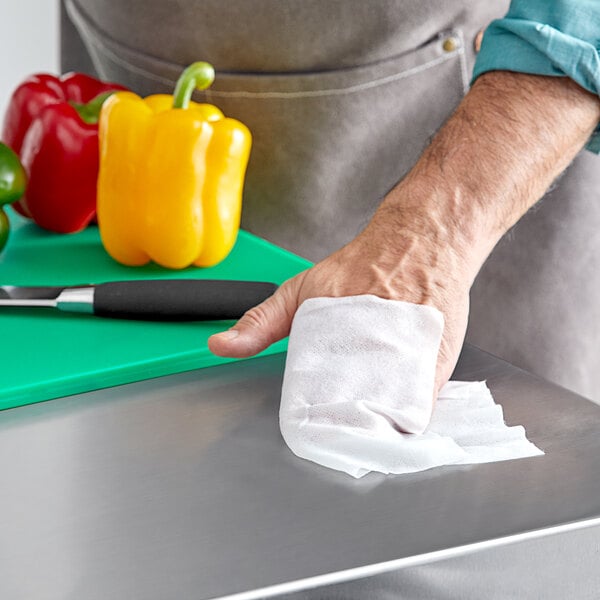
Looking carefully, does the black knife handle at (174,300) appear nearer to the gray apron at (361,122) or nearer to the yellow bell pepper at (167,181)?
the yellow bell pepper at (167,181)

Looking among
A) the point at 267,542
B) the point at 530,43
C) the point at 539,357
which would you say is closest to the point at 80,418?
the point at 267,542

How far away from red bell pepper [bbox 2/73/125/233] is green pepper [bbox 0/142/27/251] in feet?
0.23

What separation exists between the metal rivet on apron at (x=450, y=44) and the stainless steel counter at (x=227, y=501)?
550 millimetres

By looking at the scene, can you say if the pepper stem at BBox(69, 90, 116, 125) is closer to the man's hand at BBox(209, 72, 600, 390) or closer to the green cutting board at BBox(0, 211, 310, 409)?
the green cutting board at BBox(0, 211, 310, 409)

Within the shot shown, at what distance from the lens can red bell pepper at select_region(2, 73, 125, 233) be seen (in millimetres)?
1108

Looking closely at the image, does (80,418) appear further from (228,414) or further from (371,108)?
(371,108)

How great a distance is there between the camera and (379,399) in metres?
0.64

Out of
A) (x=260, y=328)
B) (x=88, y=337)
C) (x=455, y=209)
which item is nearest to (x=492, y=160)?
(x=455, y=209)

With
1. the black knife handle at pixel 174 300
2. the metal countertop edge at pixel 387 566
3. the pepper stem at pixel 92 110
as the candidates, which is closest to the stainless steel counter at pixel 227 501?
the metal countertop edge at pixel 387 566

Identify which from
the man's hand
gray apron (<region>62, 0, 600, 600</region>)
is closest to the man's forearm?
the man's hand

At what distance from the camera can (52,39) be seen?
2.48 meters

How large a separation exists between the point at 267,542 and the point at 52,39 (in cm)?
223

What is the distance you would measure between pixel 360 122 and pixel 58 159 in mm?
369

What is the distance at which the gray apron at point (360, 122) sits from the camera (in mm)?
1118
